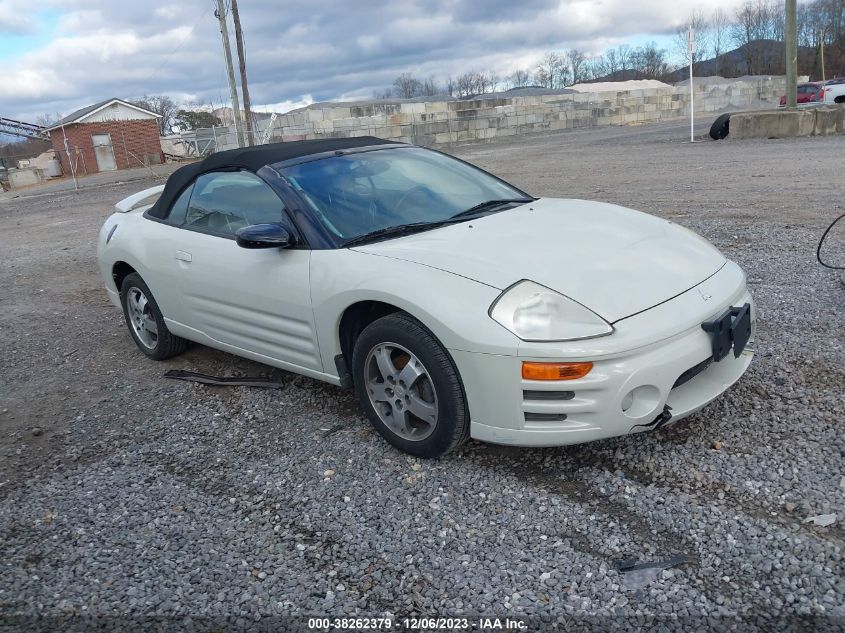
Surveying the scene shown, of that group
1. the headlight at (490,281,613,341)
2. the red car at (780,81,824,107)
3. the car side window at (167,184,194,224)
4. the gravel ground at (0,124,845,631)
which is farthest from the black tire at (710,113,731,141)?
the headlight at (490,281,613,341)

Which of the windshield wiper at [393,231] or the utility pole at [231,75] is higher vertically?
the utility pole at [231,75]

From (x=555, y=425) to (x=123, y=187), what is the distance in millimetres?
24253

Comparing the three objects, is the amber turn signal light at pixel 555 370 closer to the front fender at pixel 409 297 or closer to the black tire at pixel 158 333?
the front fender at pixel 409 297

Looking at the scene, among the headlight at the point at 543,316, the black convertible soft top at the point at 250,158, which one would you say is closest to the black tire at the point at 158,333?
the black convertible soft top at the point at 250,158

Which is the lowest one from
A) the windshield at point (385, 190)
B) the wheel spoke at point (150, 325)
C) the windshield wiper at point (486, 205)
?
the wheel spoke at point (150, 325)

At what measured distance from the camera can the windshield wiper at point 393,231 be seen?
351cm

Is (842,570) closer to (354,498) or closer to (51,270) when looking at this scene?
(354,498)

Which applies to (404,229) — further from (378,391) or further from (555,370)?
(555,370)

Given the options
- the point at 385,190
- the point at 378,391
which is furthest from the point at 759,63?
the point at 378,391

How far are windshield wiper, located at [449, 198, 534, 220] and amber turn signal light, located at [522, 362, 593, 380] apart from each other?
1.25 meters

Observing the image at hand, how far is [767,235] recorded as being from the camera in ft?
23.9

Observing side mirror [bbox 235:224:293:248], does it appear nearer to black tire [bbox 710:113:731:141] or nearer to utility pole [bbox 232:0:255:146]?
black tire [bbox 710:113:731:141]

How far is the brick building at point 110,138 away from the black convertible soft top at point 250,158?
4007 cm

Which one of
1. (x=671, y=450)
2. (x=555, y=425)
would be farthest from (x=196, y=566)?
(x=671, y=450)
